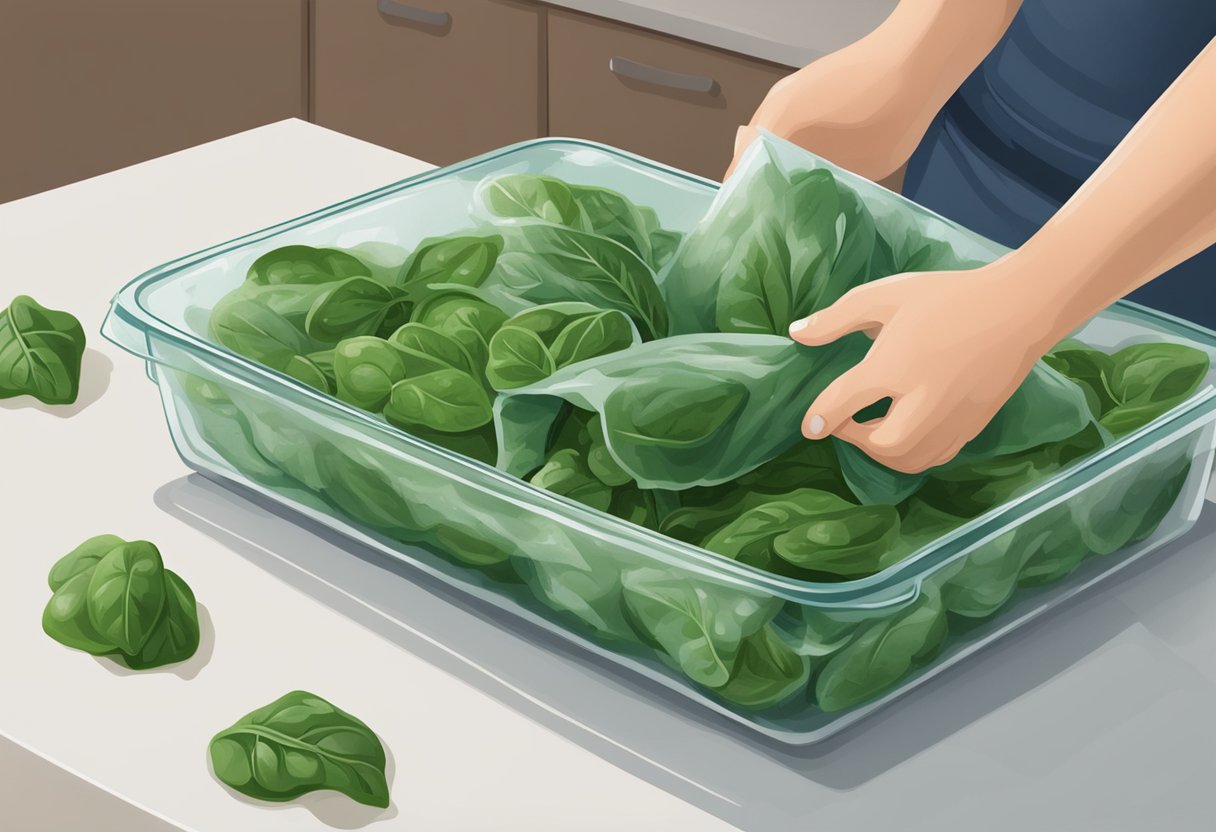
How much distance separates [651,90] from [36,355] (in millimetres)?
1373

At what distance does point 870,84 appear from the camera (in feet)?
2.90

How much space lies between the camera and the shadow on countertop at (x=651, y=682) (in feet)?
1.89

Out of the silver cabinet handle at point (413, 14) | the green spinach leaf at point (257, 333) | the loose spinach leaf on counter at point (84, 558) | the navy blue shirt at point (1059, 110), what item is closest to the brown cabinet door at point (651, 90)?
the silver cabinet handle at point (413, 14)

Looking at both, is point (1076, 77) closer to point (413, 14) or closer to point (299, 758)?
point (299, 758)

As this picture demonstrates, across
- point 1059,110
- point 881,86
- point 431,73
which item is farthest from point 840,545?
point 431,73

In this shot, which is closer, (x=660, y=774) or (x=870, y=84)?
(x=660, y=774)

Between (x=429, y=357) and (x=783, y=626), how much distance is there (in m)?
0.19

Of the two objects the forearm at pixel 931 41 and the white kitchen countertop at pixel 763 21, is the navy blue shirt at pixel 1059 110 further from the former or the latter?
the white kitchen countertop at pixel 763 21

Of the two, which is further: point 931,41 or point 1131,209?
point 931,41

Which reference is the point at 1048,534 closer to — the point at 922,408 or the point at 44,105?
the point at 922,408

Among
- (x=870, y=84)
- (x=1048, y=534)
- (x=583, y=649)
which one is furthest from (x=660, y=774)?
(x=870, y=84)

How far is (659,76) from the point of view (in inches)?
80.0

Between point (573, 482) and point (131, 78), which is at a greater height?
point (573, 482)

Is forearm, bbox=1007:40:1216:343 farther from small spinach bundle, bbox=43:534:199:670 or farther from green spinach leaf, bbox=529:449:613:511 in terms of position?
small spinach bundle, bbox=43:534:199:670
